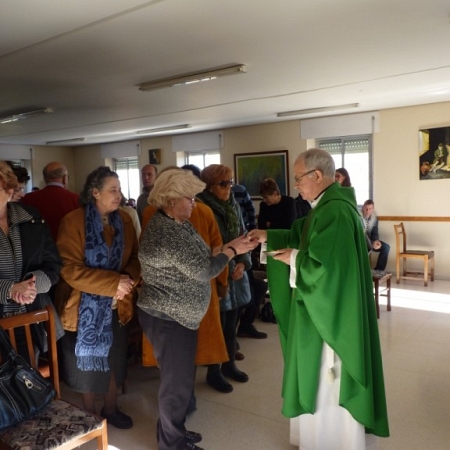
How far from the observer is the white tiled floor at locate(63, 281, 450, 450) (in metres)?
2.49

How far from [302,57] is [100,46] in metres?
1.66

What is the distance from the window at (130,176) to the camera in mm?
10711

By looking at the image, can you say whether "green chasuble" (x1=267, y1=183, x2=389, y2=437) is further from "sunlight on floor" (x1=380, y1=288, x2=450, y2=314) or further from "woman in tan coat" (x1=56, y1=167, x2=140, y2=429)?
"sunlight on floor" (x1=380, y1=288, x2=450, y2=314)

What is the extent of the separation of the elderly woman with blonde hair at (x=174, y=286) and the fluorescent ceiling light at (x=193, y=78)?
226 centimetres

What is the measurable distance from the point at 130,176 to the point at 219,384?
8.35m

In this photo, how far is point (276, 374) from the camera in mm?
3334

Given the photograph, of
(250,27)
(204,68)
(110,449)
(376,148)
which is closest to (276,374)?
(110,449)

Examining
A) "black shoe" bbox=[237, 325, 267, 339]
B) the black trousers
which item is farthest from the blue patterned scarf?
"black shoe" bbox=[237, 325, 267, 339]

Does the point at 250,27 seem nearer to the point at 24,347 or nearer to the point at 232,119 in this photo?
the point at 24,347

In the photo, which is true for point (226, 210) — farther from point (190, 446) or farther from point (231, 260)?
point (190, 446)

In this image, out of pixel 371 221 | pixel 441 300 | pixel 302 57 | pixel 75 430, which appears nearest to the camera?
pixel 75 430

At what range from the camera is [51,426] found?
176 centimetres

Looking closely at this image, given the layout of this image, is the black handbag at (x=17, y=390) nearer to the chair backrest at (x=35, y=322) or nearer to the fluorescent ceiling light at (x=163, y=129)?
the chair backrest at (x=35, y=322)

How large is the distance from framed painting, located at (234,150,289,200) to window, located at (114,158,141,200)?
306 centimetres
